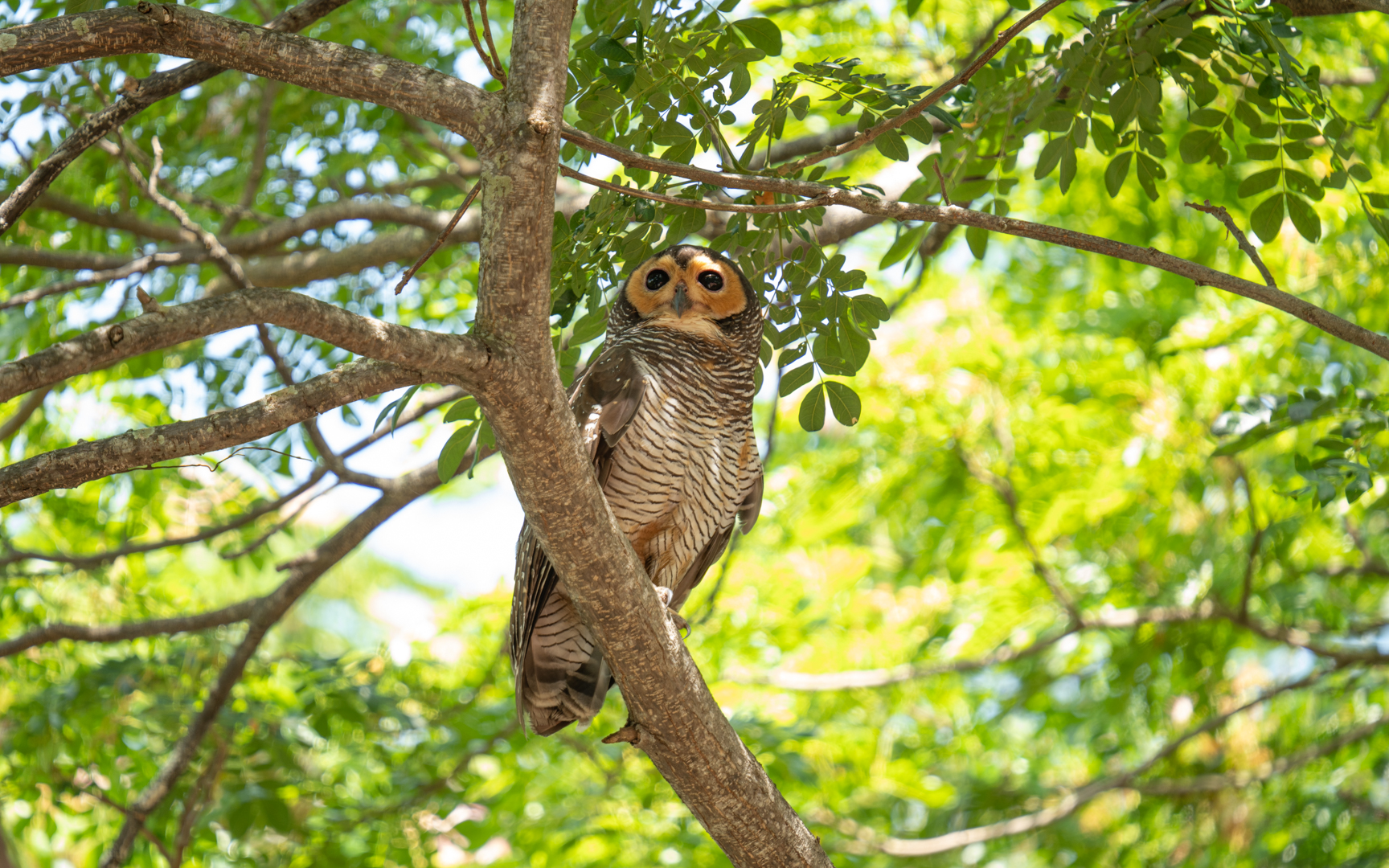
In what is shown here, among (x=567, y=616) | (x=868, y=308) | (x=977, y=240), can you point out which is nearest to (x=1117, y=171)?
(x=977, y=240)

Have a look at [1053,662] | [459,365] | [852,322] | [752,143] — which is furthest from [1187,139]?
[1053,662]

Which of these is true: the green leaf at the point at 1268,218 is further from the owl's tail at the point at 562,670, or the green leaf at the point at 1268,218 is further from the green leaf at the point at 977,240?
the owl's tail at the point at 562,670

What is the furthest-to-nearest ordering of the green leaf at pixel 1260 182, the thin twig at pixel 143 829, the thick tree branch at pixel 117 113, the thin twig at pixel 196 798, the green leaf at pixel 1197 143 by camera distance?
the thin twig at pixel 196 798 → the thin twig at pixel 143 829 → the green leaf at pixel 1197 143 → the green leaf at pixel 1260 182 → the thick tree branch at pixel 117 113

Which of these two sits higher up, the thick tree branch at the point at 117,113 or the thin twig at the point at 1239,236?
the thick tree branch at the point at 117,113

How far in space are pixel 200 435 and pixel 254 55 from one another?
2.41 feet

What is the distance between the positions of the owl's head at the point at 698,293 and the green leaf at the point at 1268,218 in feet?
4.93

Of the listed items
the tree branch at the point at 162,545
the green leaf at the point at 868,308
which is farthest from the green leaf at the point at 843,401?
the tree branch at the point at 162,545

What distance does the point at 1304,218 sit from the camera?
264 centimetres

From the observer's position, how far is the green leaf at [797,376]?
2.75 meters

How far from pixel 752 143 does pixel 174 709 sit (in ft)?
11.4

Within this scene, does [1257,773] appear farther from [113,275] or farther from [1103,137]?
[113,275]

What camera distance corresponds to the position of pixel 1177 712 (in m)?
7.99

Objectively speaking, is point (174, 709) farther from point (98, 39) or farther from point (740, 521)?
point (98, 39)

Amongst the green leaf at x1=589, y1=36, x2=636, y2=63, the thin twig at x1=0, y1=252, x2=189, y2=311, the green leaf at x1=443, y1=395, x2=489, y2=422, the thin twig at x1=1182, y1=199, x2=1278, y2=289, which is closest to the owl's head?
the green leaf at x1=443, y1=395, x2=489, y2=422
